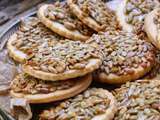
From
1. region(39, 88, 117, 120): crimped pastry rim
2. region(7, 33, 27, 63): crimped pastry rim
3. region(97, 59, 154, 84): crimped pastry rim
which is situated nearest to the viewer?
region(39, 88, 117, 120): crimped pastry rim

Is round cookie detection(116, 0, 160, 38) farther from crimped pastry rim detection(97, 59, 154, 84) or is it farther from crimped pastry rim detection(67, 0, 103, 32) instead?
crimped pastry rim detection(97, 59, 154, 84)

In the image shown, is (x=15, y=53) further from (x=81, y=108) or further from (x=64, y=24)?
(x=81, y=108)

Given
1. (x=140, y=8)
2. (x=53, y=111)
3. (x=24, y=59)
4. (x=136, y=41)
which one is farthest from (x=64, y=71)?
(x=140, y=8)

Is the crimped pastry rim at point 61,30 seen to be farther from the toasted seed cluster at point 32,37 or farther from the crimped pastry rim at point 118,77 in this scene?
the crimped pastry rim at point 118,77

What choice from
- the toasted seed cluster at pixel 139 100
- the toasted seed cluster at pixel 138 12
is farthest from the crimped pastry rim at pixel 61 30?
the toasted seed cluster at pixel 139 100

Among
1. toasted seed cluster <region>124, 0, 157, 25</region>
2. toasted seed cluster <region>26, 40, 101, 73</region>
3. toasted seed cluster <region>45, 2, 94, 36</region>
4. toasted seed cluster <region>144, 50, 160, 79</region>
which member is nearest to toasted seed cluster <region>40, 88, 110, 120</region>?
toasted seed cluster <region>26, 40, 101, 73</region>

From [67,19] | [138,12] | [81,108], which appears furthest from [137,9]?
[81,108]

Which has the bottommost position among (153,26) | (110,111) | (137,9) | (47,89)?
(110,111)

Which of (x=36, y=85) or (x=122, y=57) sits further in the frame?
(x=122, y=57)
